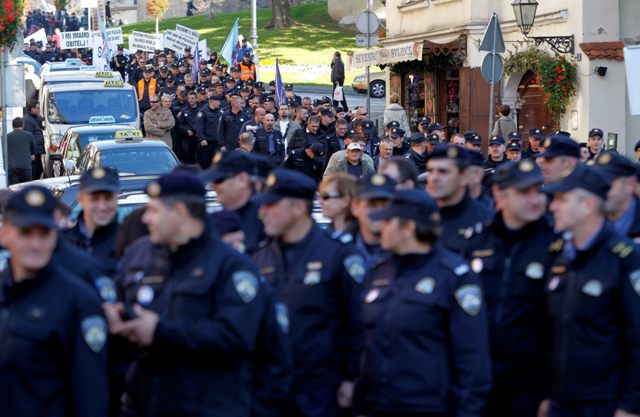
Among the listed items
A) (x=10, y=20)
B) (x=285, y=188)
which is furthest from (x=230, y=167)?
(x=10, y=20)

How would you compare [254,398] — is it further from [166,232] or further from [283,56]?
[283,56]

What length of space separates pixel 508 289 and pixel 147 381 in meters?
2.28

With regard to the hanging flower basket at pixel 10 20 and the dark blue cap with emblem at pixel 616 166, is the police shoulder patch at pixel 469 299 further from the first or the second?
the hanging flower basket at pixel 10 20

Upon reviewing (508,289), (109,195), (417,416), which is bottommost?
(417,416)

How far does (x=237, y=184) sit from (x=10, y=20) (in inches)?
590

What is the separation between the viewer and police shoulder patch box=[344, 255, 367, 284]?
6.89m

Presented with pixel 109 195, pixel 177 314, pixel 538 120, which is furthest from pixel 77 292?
pixel 538 120

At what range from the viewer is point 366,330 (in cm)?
675

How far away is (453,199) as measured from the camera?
8.14 m

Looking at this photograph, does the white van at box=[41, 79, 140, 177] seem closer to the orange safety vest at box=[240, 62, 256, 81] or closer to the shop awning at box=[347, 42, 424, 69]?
the shop awning at box=[347, 42, 424, 69]

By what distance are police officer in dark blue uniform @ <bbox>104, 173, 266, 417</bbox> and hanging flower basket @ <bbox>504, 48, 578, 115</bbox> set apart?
20143 millimetres

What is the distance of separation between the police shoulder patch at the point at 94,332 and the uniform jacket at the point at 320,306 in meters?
1.45

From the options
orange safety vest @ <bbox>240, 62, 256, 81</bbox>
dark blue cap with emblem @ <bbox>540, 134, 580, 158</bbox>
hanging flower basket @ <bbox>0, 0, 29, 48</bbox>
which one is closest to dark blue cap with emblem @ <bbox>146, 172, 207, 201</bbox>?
dark blue cap with emblem @ <bbox>540, 134, 580, 158</bbox>

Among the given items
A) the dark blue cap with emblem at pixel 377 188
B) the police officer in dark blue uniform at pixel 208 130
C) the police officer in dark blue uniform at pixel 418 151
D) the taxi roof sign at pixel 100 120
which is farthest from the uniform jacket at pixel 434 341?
the police officer in dark blue uniform at pixel 208 130
